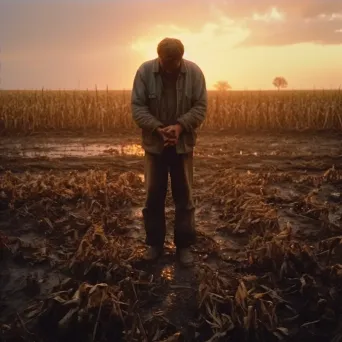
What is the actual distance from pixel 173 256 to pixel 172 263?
0.62 feet

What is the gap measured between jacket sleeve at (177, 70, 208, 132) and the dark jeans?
0.33 meters

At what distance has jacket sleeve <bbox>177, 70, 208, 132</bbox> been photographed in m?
4.20

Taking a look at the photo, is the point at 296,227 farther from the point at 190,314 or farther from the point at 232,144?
the point at 232,144

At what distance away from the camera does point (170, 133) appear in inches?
163

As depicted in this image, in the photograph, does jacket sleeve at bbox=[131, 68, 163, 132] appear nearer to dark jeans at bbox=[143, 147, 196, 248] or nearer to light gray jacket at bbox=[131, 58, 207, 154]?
light gray jacket at bbox=[131, 58, 207, 154]

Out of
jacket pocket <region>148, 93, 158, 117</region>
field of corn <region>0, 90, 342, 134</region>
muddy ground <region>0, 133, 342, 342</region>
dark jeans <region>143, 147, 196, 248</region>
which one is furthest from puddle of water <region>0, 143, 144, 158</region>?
jacket pocket <region>148, 93, 158, 117</region>

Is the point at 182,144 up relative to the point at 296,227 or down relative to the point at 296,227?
up

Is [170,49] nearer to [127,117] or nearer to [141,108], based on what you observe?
[141,108]

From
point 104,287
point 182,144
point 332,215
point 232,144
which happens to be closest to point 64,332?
point 104,287

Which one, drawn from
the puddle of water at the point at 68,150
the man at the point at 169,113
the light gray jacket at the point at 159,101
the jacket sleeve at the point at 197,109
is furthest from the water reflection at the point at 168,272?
the puddle of water at the point at 68,150

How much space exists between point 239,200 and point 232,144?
608 cm

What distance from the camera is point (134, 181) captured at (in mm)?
7879

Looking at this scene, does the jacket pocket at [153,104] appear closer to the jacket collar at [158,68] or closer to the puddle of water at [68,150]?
the jacket collar at [158,68]

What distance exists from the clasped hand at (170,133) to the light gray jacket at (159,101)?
0.22ft
